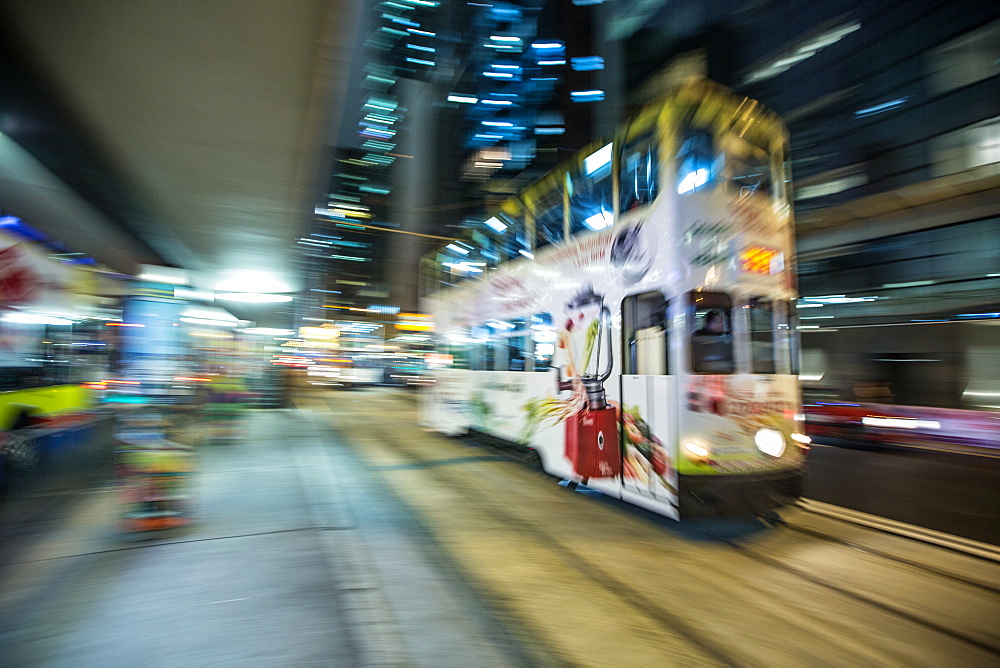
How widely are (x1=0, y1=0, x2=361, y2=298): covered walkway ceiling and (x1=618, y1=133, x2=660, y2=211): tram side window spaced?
285 centimetres

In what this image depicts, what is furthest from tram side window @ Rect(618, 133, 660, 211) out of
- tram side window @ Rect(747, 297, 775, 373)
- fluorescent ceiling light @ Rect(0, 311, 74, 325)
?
fluorescent ceiling light @ Rect(0, 311, 74, 325)

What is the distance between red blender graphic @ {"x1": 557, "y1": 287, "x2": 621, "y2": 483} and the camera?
532 centimetres

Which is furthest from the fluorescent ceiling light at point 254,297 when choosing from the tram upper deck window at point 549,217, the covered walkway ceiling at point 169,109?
the tram upper deck window at point 549,217

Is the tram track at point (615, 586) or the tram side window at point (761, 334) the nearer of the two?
the tram track at point (615, 586)

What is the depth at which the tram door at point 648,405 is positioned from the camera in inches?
178

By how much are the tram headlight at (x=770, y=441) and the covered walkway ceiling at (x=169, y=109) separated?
508 cm

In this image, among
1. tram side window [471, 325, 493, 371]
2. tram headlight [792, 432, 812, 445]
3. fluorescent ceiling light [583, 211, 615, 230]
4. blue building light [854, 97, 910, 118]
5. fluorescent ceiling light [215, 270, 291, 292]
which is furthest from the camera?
blue building light [854, 97, 910, 118]

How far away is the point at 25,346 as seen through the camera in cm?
640

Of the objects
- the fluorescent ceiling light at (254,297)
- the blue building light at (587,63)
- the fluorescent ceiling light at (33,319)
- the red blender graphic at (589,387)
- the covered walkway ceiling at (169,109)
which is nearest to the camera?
the covered walkway ceiling at (169,109)

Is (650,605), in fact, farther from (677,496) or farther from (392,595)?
(392,595)

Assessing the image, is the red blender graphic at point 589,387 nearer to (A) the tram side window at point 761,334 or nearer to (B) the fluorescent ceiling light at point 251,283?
(A) the tram side window at point 761,334

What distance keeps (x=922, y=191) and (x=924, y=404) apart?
5.60m

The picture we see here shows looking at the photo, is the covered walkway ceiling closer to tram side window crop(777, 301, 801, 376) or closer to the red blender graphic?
the red blender graphic

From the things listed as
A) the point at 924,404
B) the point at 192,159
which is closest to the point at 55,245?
the point at 192,159
